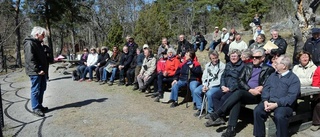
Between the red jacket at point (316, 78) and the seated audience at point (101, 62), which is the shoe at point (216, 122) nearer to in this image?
the red jacket at point (316, 78)

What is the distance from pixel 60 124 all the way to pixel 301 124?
406 centimetres

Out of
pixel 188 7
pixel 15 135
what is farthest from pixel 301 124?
pixel 188 7

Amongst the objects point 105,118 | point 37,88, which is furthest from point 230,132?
point 37,88

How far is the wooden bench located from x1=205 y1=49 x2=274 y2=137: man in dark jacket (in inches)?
8.2

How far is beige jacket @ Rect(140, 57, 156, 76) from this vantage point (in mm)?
7492

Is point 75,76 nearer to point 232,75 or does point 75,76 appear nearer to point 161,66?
point 161,66

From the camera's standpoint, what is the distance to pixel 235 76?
15.9ft

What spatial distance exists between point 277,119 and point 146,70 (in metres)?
4.36

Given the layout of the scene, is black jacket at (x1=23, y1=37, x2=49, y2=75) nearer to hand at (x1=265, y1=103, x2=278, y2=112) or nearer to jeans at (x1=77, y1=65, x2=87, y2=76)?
hand at (x1=265, y1=103, x2=278, y2=112)

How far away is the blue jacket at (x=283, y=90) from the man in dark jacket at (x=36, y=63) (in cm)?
406

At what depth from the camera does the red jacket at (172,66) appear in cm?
680

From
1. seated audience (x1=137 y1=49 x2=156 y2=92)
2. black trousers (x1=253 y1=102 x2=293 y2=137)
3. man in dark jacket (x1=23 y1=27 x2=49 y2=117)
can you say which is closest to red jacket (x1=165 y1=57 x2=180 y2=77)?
seated audience (x1=137 y1=49 x2=156 y2=92)

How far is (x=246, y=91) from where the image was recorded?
4520mm

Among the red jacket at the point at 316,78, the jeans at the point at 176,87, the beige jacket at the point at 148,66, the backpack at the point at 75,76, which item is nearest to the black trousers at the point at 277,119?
the red jacket at the point at 316,78
